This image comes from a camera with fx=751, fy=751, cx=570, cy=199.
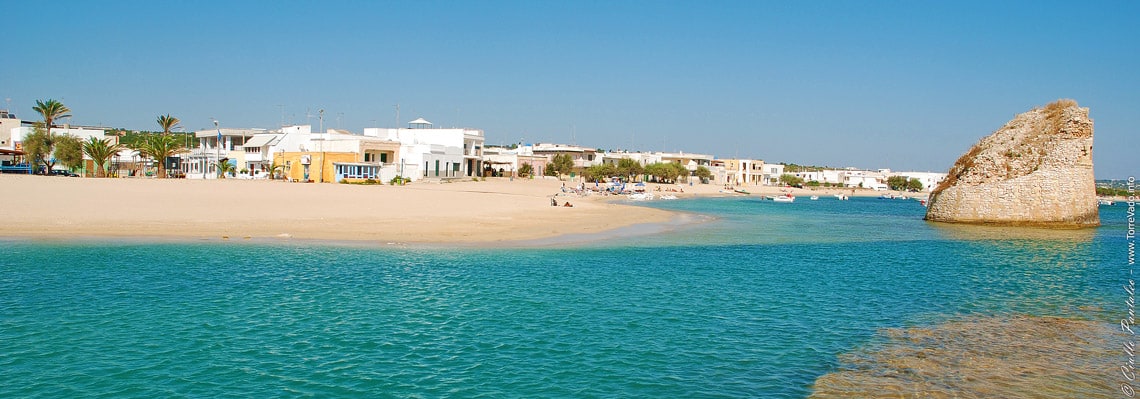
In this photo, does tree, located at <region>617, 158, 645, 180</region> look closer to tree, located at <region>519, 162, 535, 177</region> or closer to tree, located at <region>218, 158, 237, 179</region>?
tree, located at <region>519, 162, 535, 177</region>

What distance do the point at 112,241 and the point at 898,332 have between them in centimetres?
2734

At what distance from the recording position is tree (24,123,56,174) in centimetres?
6794

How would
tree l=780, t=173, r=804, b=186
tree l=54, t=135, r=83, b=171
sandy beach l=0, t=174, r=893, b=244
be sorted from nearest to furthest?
sandy beach l=0, t=174, r=893, b=244 → tree l=54, t=135, r=83, b=171 → tree l=780, t=173, r=804, b=186

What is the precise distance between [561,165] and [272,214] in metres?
82.3

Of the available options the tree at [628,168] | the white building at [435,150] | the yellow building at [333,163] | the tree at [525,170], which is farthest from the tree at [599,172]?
the yellow building at [333,163]

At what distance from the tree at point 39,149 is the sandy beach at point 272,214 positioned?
1039 inches

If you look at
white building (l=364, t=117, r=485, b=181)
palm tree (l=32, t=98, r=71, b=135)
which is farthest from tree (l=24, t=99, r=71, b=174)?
white building (l=364, t=117, r=485, b=181)

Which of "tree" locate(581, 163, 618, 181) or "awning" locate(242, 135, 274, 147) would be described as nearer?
"awning" locate(242, 135, 274, 147)

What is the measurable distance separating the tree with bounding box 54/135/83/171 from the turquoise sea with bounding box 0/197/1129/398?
48312 mm

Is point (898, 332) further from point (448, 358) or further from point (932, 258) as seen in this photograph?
point (932, 258)

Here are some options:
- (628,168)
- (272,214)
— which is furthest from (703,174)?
(272,214)

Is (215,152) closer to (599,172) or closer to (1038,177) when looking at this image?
(599,172)

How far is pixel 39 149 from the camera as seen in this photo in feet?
225

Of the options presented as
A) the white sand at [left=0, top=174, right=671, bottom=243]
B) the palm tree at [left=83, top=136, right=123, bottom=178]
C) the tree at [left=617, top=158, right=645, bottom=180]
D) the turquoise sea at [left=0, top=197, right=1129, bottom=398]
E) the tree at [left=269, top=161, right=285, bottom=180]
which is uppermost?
the tree at [left=617, top=158, right=645, bottom=180]
